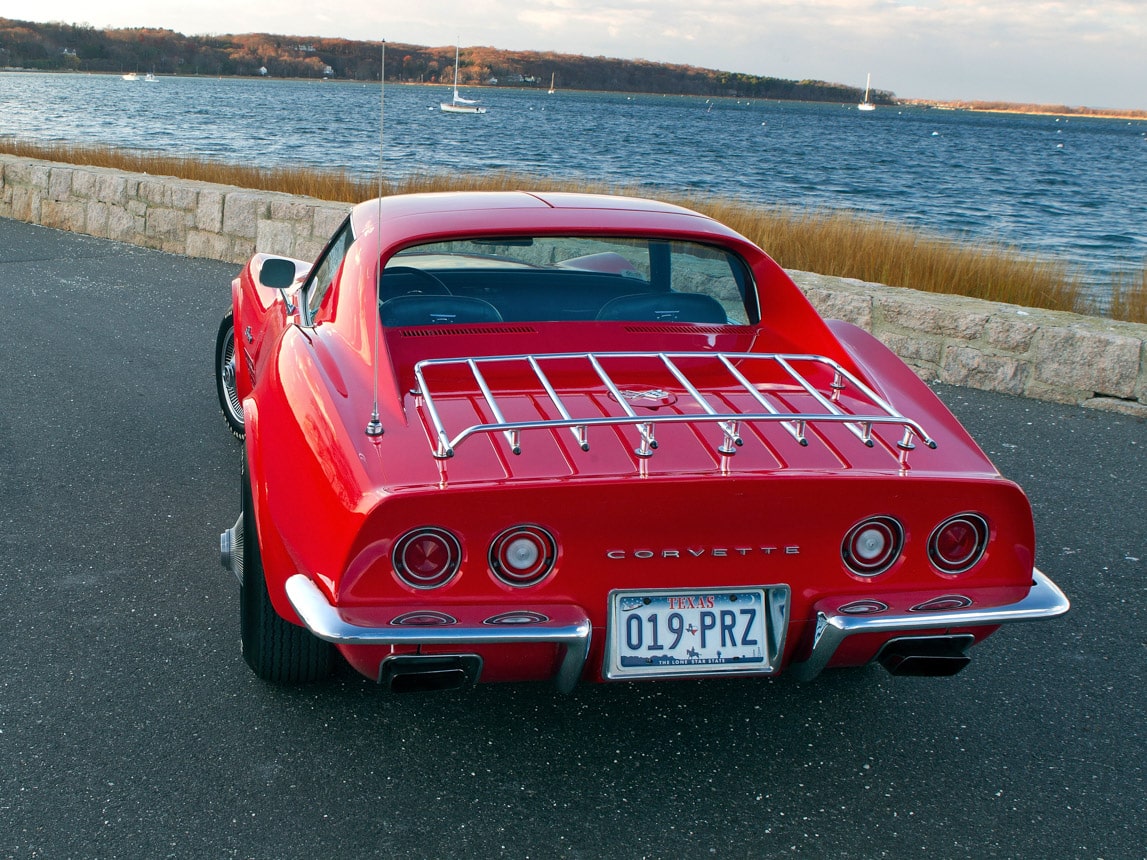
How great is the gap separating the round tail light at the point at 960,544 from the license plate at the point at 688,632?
41 cm

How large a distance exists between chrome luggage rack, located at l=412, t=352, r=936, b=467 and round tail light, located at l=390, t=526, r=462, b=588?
18 cm

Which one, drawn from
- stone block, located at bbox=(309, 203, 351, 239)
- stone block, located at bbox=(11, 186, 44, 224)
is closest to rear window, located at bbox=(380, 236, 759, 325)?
stone block, located at bbox=(309, 203, 351, 239)

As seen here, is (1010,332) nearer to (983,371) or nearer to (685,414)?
(983,371)

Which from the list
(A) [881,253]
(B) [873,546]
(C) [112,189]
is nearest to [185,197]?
(C) [112,189]

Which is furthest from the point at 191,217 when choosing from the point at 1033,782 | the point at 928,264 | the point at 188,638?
the point at 1033,782

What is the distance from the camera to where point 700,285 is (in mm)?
3520

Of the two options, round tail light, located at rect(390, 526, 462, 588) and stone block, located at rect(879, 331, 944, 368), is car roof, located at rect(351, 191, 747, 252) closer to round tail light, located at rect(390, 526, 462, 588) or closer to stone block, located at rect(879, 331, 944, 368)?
round tail light, located at rect(390, 526, 462, 588)

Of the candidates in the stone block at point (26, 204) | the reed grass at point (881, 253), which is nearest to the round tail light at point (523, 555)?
the reed grass at point (881, 253)

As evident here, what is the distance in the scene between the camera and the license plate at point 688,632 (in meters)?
2.46

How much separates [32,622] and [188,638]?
48 centimetres

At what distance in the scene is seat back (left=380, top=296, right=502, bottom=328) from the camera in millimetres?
3256

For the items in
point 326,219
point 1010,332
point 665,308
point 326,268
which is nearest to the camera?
point 665,308

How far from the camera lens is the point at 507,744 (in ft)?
9.22

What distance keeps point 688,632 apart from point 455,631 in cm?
53
